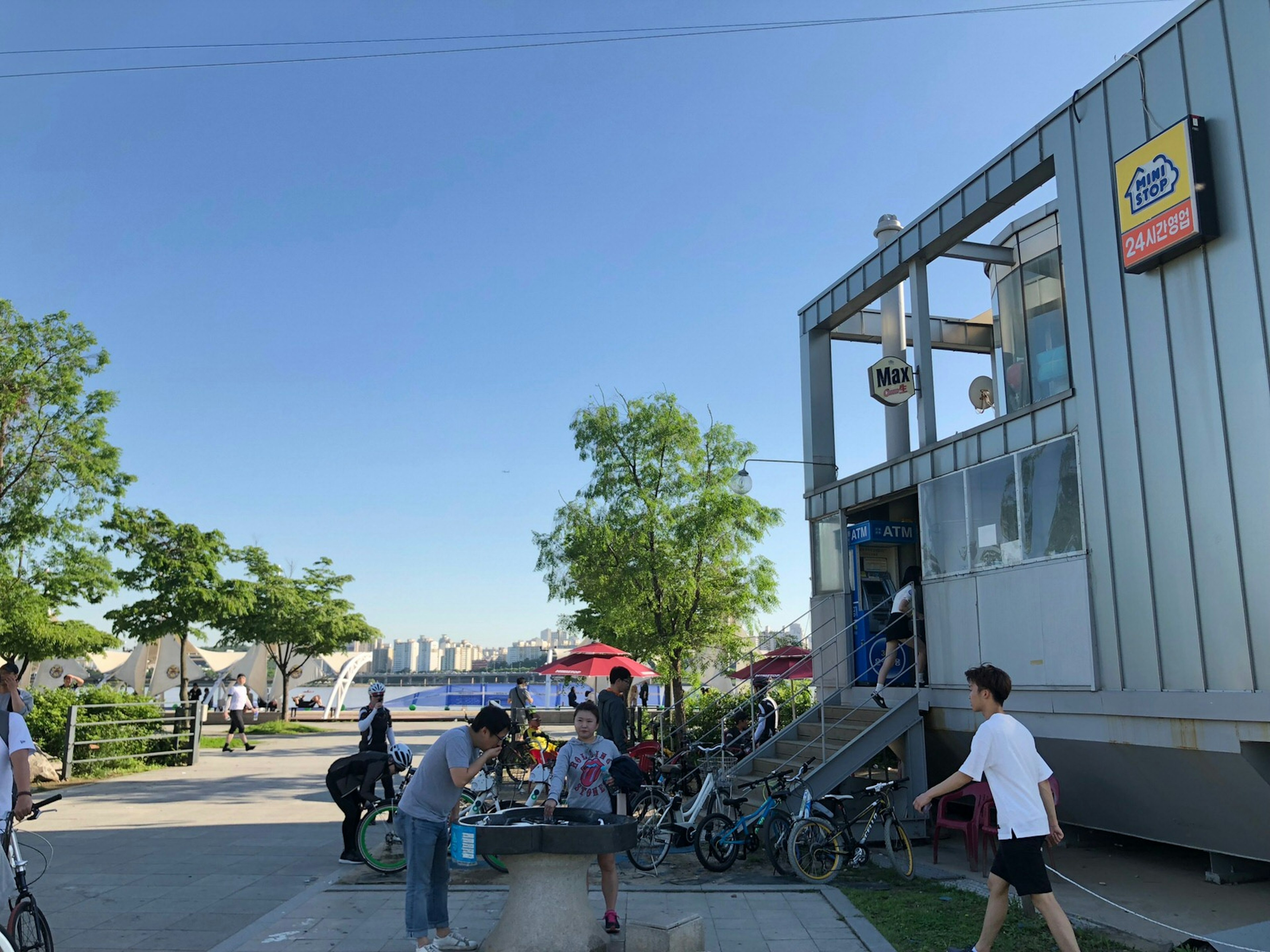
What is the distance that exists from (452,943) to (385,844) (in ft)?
12.5

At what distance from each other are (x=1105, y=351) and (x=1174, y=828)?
181 inches

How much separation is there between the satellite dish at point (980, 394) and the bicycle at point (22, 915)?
1500cm

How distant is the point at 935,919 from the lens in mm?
7504

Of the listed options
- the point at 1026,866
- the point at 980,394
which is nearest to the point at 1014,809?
the point at 1026,866

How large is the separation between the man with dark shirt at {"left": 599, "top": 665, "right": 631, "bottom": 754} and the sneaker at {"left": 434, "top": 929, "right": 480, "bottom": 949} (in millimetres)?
2850

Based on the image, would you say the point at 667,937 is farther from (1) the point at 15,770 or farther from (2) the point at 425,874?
(1) the point at 15,770

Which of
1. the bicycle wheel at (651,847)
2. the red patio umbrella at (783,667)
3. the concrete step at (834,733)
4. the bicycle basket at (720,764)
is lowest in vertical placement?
the bicycle wheel at (651,847)

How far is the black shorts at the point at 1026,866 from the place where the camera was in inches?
212

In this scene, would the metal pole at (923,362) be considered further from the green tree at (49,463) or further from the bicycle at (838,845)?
the green tree at (49,463)

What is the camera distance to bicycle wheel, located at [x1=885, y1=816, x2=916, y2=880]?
9.24 meters

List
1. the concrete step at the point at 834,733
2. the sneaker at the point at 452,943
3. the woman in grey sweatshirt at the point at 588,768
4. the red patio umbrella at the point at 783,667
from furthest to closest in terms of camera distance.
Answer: the red patio umbrella at the point at 783,667 → the concrete step at the point at 834,733 → the woman in grey sweatshirt at the point at 588,768 → the sneaker at the point at 452,943

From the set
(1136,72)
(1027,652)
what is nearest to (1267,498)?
(1027,652)

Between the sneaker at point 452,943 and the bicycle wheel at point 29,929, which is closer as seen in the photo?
the bicycle wheel at point 29,929

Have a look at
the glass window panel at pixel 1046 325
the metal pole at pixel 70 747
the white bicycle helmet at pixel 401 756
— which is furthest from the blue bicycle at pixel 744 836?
the metal pole at pixel 70 747
